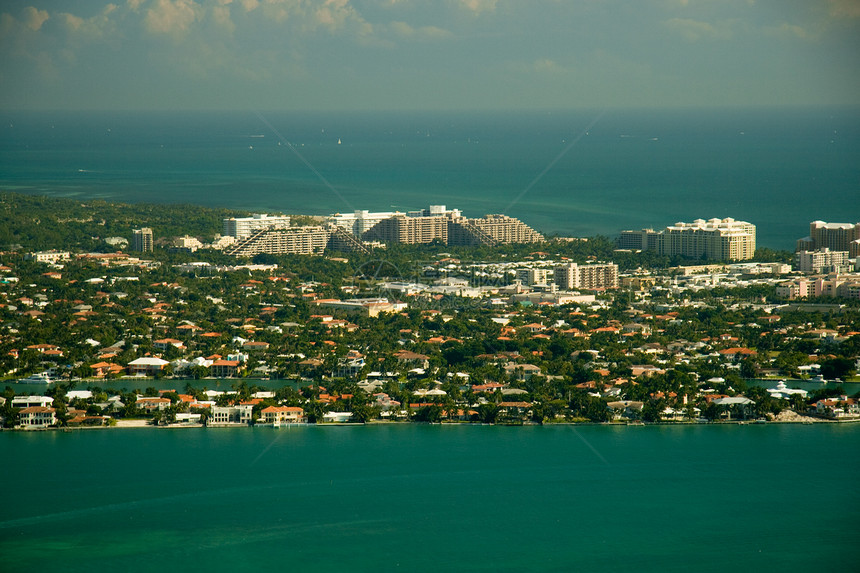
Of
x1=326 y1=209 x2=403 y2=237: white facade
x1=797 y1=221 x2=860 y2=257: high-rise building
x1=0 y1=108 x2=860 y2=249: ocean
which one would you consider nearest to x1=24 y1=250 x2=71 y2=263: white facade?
x1=326 y1=209 x2=403 y2=237: white facade

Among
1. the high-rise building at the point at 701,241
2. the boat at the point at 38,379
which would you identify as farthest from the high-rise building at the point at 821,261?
the boat at the point at 38,379

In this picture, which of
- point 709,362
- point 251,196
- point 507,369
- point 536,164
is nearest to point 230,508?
point 507,369

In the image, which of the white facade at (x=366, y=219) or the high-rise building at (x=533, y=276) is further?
the white facade at (x=366, y=219)

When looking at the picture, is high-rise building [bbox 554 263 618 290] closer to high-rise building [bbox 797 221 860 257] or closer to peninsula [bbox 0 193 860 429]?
peninsula [bbox 0 193 860 429]

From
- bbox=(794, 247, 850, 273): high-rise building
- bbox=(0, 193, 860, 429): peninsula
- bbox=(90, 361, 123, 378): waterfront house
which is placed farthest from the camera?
bbox=(794, 247, 850, 273): high-rise building

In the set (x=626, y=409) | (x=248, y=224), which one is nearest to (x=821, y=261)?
(x=626, y=409)

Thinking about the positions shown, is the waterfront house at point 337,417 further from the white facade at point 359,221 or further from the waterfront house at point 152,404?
Answer: the white facade at point 359,221
